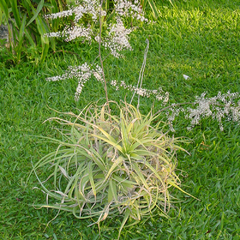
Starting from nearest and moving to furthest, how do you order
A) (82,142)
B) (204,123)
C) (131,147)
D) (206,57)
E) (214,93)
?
(131,147) → (82,142) → (204,123) → (214,93) → (206,57)

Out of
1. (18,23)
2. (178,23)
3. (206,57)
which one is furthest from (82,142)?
(178,23)

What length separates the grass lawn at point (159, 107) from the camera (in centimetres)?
177

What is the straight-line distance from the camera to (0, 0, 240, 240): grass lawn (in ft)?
5.81

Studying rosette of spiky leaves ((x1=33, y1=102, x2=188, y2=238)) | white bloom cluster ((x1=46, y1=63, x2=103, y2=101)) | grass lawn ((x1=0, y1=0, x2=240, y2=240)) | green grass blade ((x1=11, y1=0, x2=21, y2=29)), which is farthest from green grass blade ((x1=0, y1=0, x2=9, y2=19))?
rosette of spiky leaves ((x1=33, y1=102, x2=188, y2=238))

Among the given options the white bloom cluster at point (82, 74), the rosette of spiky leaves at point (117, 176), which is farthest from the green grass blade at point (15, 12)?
the rosette of spiky leaves at point (117, 176)

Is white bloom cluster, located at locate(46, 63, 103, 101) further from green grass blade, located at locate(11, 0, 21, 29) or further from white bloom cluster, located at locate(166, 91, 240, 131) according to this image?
green grass blade, located at locate(11, 0, 21, 29)

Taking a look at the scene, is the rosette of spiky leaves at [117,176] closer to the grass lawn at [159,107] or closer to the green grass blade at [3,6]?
the grass lawn at [159,107]

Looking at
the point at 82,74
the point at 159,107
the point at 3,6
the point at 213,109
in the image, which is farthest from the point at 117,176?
the point at 3,6

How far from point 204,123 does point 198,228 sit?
3.01 ft

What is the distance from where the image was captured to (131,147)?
5.67 ft

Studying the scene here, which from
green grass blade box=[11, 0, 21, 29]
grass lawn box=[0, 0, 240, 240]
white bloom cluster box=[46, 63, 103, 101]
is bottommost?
grass lawn box=[0, 0, 240, 240]

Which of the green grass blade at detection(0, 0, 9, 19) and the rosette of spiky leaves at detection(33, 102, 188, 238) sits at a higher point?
the green grass blade at detection(0, 0, 9, 19)

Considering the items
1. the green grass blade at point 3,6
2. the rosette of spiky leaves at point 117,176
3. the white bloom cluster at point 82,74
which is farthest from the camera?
the green grass blade at point 3,6

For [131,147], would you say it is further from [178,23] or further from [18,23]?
[178,23]
